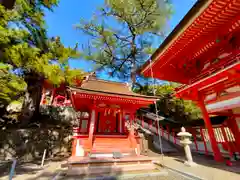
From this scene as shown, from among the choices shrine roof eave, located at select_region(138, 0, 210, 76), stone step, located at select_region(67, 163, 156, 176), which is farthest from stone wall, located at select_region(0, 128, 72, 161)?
shrine roof eave, located at select_region(138, 0, 210, 76)

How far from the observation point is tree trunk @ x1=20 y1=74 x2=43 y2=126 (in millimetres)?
8250

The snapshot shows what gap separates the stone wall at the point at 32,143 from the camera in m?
6.81

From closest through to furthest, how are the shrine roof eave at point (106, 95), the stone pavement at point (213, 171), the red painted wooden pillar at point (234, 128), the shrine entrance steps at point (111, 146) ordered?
the stone pavement at point (213, 171) → the red painted wooden pillar at point (234, 128) → the shrine roof eave at point (106, 95) → the shrine entrance steps at point (111, 146)

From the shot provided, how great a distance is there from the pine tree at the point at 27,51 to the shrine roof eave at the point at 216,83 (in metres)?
5.23

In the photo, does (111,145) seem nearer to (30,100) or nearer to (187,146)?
(187,146)

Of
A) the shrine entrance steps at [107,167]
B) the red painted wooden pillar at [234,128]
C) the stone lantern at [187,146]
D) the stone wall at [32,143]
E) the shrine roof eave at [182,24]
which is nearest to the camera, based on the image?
the shrine roof eave at [182,24]

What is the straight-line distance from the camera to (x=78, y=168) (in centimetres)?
404

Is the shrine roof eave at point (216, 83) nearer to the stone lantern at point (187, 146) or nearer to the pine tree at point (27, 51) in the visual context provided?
the stone lantern at point (187, 146)

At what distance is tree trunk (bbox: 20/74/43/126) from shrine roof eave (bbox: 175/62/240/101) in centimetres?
933

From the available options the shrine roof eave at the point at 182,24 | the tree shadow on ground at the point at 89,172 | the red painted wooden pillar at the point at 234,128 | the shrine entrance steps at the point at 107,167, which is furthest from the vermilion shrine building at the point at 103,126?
the red painted wooden pillar at the point at 234,128

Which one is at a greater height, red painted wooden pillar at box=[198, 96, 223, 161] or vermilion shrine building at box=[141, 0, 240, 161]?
vermilion shrine building at box=[141, 0, 240, 161]

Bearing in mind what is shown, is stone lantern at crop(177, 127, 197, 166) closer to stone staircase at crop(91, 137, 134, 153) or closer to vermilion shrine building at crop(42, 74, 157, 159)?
vermilion shrine building at crop(42, 74, 157, 159)

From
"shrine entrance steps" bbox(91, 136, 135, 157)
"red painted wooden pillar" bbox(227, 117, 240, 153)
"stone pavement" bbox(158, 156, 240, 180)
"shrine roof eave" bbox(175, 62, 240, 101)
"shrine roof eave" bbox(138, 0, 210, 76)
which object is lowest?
"stone pavement" bbox(158, 156, 240, 180)

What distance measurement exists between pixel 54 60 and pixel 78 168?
16.3ft
